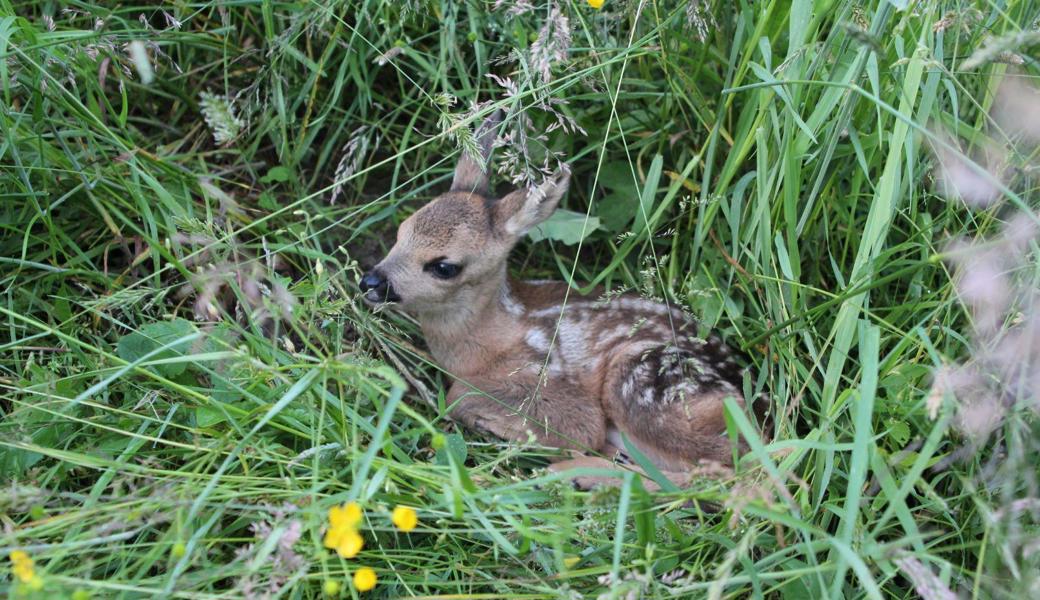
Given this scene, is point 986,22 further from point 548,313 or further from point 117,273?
point 117,273

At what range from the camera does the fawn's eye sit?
3385 mm

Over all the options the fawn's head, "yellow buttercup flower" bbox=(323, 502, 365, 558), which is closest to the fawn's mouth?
the fawn's head

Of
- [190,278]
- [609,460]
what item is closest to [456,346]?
[609,460]

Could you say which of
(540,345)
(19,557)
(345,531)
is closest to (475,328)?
(540,345)

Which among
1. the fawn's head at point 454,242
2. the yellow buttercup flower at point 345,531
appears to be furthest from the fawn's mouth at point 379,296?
the yellow buttercup flower at point 345,531

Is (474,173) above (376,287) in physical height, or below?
above

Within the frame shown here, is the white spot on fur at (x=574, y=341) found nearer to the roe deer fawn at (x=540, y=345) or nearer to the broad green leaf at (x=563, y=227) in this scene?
the roe deer fawn at (x=540, y=345)

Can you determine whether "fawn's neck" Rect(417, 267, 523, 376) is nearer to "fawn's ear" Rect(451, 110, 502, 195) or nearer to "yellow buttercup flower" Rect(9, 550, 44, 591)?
"fawn's ear" Rect(451, 110, 502, 195)

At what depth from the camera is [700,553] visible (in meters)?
2.51

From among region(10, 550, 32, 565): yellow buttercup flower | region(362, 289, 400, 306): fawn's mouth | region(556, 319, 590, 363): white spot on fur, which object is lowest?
region(556, 319, 590, 363): white spot on fur

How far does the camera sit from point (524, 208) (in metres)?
3.38

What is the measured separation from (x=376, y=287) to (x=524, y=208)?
60 centimetres

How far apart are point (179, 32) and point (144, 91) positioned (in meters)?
0.35

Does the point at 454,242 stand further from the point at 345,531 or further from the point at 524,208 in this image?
the point at 345,531
